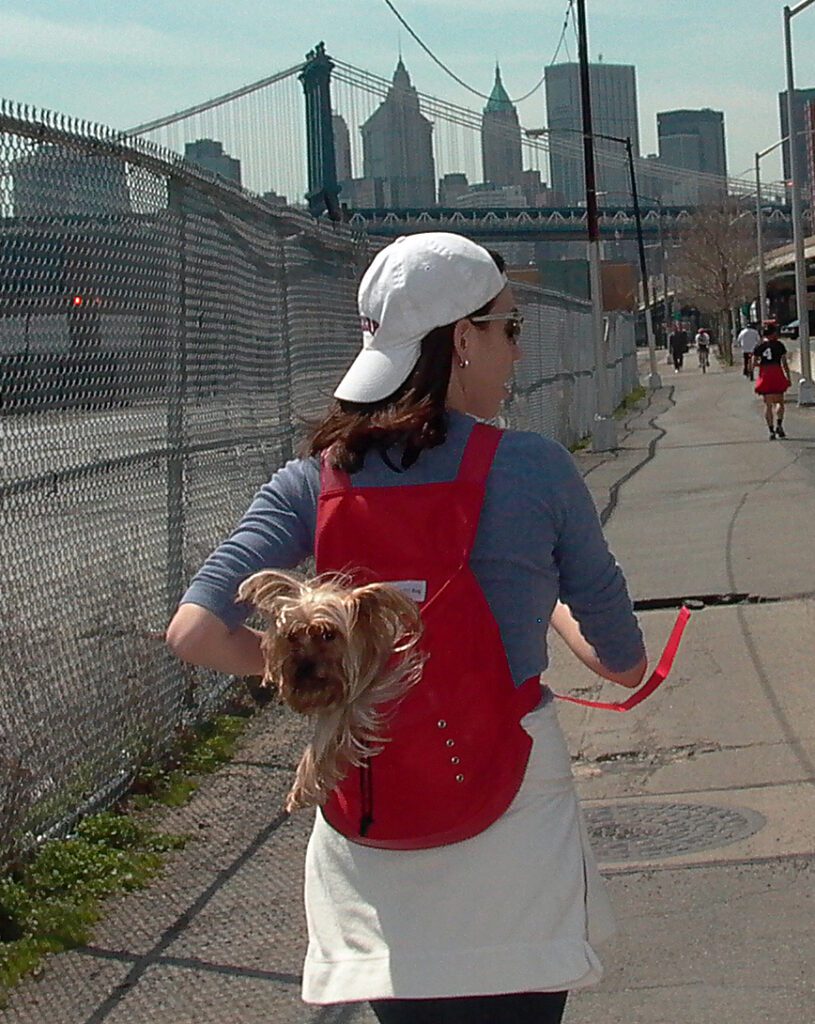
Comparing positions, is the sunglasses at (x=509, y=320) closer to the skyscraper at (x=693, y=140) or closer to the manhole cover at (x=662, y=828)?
the manhole cover at (x=662, y=828)

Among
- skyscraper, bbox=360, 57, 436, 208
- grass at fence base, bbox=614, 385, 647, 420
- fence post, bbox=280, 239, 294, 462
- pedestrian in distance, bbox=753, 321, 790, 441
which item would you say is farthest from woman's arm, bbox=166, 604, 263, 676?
skyscraper, bbox=360, 57, 436, 208

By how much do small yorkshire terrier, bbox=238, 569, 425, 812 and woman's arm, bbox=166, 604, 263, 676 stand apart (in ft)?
0.28

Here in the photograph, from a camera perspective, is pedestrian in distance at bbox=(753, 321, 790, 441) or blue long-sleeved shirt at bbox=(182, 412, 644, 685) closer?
blue long-sleeved shirt at bbox=(182, 412, 644, 685)

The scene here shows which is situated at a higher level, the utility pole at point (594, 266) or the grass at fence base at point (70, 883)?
the utility pole at point (594, 266)

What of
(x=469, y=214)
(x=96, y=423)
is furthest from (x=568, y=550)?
(x=469, y=214)

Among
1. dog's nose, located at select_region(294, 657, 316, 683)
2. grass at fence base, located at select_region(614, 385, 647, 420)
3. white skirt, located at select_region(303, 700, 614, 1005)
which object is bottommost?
white skirt, located at select_region(303, 700, 614, 1005)

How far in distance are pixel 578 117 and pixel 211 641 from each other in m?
33.6

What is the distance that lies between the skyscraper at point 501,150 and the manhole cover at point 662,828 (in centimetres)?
4038

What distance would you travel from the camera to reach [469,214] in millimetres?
69625

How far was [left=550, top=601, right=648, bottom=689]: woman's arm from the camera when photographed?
2.57 metres

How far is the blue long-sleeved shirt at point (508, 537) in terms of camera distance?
91.9 inches

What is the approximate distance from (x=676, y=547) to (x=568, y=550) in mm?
10184

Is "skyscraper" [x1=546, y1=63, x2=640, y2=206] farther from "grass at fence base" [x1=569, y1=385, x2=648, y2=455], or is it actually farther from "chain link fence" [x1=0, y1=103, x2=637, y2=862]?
"chain link fence" [x1=0, y1=103, x2=637, y2=862]

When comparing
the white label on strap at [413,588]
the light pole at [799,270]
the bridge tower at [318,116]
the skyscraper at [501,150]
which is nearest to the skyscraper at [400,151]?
the skyscraper at [501,150]
